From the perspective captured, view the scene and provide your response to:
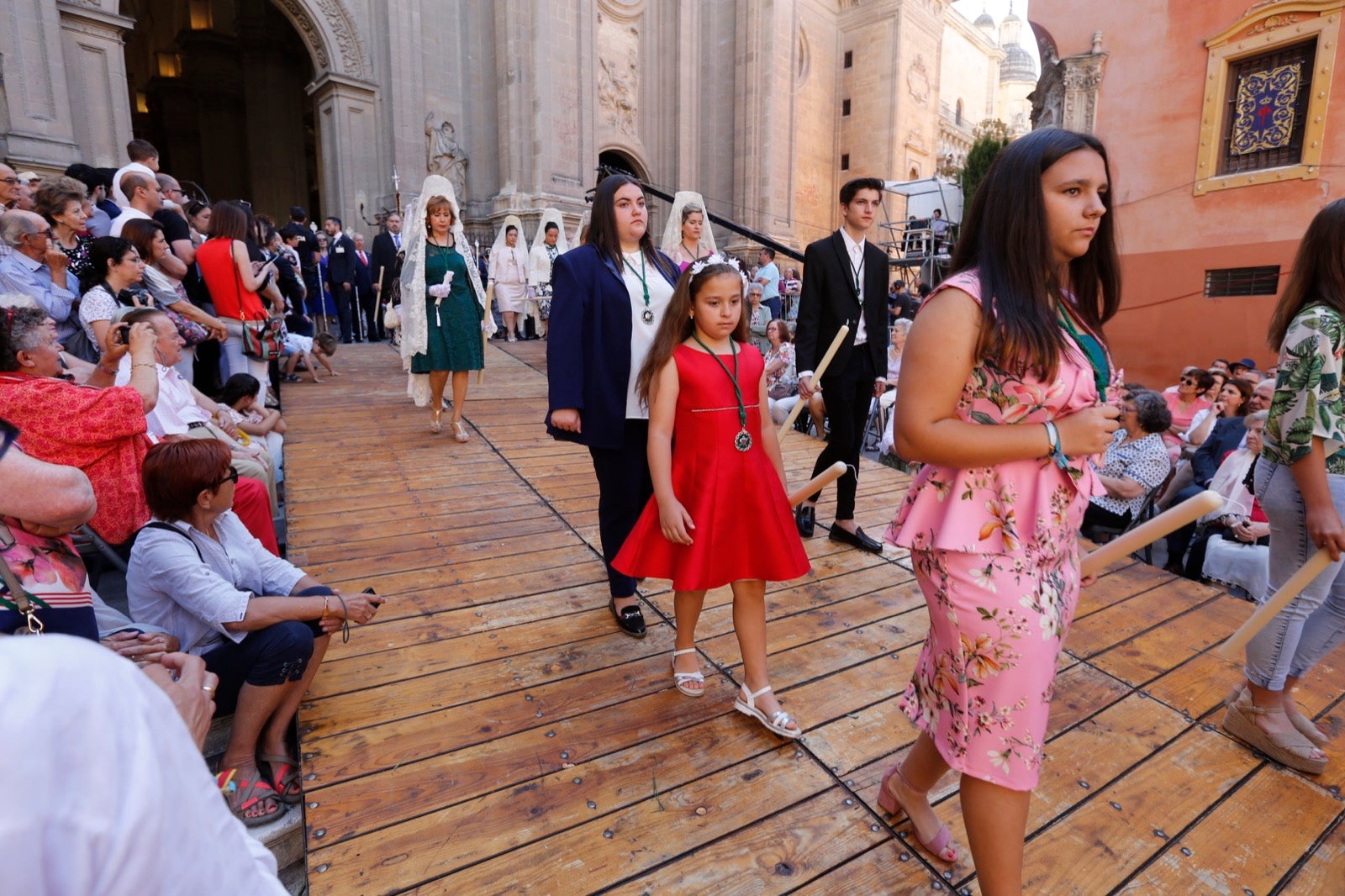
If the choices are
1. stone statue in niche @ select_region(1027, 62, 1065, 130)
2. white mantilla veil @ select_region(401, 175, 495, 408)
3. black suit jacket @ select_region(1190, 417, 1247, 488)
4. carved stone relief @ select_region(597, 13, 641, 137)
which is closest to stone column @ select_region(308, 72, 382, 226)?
carved stone relief @ select_region(597, 13, 641, 137)

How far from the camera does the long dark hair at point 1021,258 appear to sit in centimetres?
149

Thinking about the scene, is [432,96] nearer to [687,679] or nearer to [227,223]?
[227,223]

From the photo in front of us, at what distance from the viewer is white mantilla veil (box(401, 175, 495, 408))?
18.8 feet

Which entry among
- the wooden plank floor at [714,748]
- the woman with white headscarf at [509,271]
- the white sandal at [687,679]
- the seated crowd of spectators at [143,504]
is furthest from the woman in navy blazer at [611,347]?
the woman with white headscarf at [509,271]

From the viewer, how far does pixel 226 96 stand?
1998cm

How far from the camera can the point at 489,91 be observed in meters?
15.8

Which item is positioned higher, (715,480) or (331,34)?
(331,34)

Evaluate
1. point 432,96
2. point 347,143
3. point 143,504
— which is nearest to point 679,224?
point 143,504

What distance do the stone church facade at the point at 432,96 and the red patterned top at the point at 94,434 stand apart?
32.6 ft

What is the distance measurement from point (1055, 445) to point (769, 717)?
55.7 inches

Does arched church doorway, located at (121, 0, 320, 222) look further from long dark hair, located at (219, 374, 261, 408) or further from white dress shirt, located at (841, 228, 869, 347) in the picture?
white dress shirt, located at (841, 228, 869, 347)

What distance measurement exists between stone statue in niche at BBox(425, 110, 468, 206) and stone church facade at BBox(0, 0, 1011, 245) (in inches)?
1.5

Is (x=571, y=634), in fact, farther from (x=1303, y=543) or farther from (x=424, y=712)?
(x=1303, y=543)

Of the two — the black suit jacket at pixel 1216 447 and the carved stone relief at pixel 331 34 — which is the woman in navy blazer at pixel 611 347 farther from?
the carved stone relief at pixel 331 34
